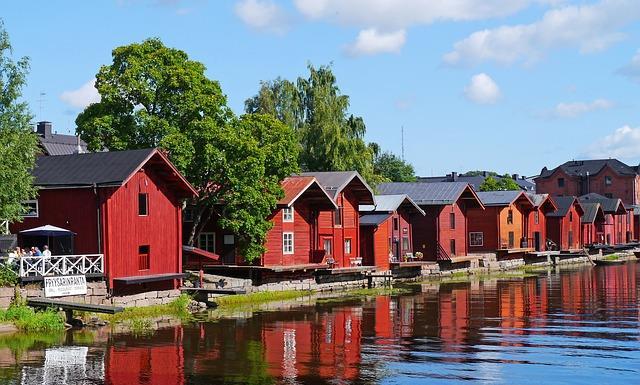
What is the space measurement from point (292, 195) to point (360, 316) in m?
13.4

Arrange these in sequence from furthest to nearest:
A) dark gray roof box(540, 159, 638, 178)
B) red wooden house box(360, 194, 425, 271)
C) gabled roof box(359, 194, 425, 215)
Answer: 1. dark gray roof box(540, 159, 638, 178)
2. gabled roof box(359, 194, 425, 215)
3. red wooden house box(360, 194, 425, 271)

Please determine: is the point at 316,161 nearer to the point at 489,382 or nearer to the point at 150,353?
the point at 150,353

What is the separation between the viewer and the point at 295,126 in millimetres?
83125

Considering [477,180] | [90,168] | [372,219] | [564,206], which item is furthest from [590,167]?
[90,168]

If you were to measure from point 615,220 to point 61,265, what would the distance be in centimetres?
10138

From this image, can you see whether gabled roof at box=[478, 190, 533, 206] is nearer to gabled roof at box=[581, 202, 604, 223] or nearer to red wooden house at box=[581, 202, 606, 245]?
gabled roof at box=[581, 202, 604, 223]

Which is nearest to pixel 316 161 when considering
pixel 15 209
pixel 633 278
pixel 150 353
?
pixel 633 278

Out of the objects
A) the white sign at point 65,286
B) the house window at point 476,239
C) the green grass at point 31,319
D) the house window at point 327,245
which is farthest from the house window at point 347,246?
the green grass at point 31,319

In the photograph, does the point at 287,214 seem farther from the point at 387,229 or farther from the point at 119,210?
the point at 119,210

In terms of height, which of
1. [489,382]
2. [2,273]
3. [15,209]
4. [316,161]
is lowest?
[489,382]

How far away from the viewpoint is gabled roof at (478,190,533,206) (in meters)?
92.2

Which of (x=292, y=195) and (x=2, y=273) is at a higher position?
(x=292, y=195)

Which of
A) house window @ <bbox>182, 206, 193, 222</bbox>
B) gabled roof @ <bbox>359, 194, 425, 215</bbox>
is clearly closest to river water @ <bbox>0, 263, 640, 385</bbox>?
house window @ <bbox>182, 206, 193, 222</bbox>

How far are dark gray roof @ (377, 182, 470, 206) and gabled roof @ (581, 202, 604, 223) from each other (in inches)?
1485
